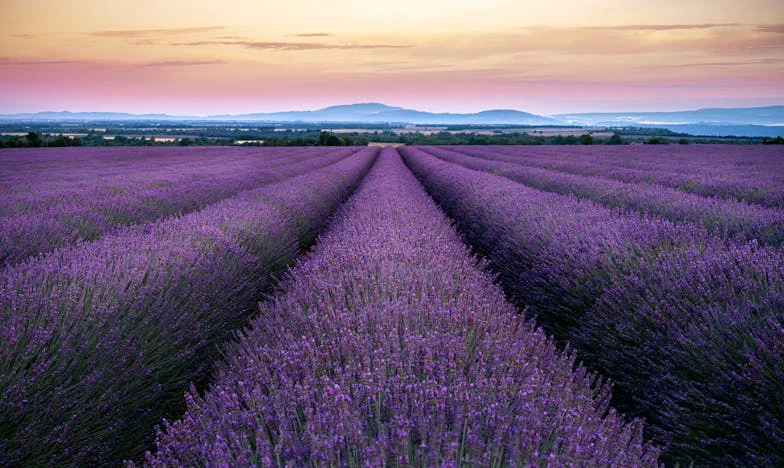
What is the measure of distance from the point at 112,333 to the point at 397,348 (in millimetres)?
1707

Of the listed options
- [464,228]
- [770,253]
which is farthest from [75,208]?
[770,253]

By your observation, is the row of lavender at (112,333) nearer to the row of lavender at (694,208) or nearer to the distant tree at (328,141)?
the row of lavender at (694,208)

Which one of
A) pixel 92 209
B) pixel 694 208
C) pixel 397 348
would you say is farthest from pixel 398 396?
pixel 92 209

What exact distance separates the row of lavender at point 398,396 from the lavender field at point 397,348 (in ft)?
0.04

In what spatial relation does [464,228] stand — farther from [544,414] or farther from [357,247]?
[544,414]

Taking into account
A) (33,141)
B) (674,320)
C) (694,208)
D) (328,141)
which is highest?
(694,208)

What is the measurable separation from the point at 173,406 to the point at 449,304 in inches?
77.5

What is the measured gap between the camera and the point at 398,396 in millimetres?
1502

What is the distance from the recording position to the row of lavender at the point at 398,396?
50.7 inches

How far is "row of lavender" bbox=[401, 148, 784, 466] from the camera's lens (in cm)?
213

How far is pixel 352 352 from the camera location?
6.39 ft

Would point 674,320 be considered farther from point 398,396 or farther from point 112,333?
point 112,333

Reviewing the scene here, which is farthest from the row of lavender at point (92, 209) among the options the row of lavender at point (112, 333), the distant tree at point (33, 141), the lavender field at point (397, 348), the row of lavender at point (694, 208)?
the distant tree at point (33, 141)

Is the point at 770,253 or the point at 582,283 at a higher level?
the point at 770,253
